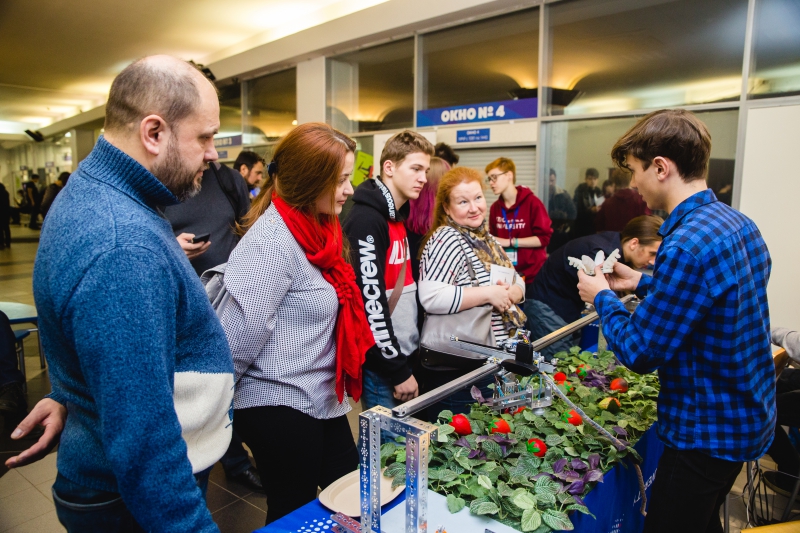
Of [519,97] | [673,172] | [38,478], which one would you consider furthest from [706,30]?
[38,478]

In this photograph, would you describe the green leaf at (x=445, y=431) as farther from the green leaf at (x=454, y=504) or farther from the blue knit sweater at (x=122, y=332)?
the blue knit sweater at (x=122, y=332)

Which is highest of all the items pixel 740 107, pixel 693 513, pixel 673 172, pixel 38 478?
pixel 740 107

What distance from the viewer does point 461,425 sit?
161cm

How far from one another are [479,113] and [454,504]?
17.4 ft

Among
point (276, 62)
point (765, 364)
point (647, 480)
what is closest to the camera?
point (765, 364)

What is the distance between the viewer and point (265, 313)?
149 cm

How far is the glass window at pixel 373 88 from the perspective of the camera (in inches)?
273

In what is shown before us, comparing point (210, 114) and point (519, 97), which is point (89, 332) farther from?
point (519, 97)

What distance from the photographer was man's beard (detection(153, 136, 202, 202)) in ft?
3.20

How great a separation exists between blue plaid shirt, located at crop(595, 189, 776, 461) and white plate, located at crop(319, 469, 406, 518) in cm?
68

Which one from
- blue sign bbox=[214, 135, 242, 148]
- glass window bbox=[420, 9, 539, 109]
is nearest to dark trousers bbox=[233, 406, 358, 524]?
glass window bbox=[420, 9, 539, 109]

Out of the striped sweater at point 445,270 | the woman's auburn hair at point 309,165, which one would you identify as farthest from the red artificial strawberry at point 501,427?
the woman's auburn hair at point 309,165

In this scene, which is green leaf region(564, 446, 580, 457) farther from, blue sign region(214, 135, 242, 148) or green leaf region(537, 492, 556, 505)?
blue sign region(214, 135, 242, 148)

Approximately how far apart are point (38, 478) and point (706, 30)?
564cm
